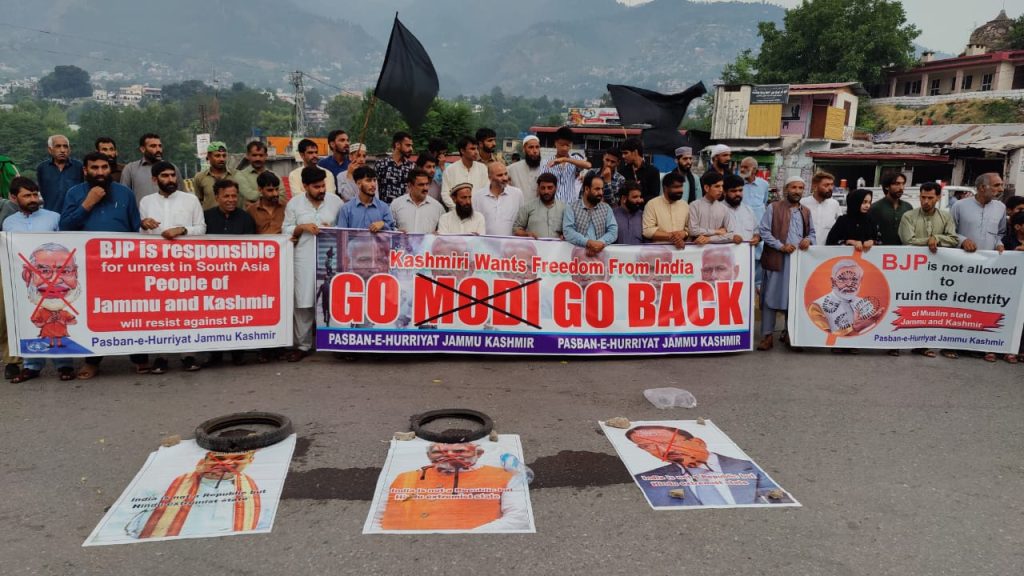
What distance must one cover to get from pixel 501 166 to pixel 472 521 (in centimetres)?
449

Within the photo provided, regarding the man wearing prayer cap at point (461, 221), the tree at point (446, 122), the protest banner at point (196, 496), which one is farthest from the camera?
the tree at point (446, 122)

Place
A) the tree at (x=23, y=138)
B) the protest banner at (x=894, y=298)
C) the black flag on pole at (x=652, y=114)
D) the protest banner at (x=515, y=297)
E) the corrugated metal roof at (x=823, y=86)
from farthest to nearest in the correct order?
the tree at (x=23, y=138) < the corrugated metal roof at (x=823, y=86) < the black flag on pole at (x=652, y=114) < the protest banner at (x=894, y=298) < the protest banner at (x=515, y=297)

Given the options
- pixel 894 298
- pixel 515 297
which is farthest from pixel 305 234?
pixel 894 298

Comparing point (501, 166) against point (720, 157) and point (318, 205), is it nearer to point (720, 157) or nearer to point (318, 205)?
point (318, 205)

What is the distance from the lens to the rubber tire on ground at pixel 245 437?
14.4 feet

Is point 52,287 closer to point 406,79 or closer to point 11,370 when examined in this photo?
point 11,370

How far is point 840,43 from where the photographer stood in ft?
174

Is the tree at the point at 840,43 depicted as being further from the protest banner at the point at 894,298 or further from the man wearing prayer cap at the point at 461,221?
the man wearing prayer cap at the point at 461,221

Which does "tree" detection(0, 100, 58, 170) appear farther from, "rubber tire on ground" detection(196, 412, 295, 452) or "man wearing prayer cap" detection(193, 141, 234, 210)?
"rubber tire on ground" detection(196, 412, 295, 452)

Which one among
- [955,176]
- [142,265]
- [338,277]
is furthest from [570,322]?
[955,176]

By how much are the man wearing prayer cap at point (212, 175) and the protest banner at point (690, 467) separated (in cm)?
479

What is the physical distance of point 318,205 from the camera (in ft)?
22.2

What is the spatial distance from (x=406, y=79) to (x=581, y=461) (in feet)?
17.4

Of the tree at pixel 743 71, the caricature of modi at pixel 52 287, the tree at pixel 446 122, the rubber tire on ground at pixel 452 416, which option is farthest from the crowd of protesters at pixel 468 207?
the tree at pixel 446 122
